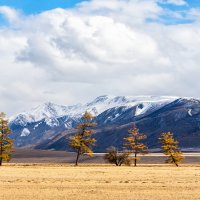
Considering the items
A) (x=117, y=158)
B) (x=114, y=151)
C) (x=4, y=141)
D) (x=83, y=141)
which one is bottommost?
(x=117, y=158)

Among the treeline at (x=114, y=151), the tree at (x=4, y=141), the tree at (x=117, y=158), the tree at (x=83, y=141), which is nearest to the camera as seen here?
the tree at (x=4, y=141)

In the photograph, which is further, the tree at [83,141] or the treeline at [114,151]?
the treeline at [114,151]

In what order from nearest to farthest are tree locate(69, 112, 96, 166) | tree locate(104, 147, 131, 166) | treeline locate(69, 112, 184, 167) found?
tree locate(69, 112, 96, 166) < treeline locate(69, 112, 184, 167) < tree locate(104, 147, 131, 166)

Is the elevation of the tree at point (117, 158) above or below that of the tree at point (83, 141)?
below

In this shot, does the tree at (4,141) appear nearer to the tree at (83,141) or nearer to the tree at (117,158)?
the tree at (83,141)

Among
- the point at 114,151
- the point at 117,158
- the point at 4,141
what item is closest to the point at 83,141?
the point at 114,151

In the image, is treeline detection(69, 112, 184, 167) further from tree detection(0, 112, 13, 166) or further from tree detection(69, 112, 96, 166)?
tree detection(0, 112, 13, 166)

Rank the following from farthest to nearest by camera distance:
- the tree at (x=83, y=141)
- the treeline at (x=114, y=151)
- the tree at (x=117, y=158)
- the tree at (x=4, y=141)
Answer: the tree at (x=117, y=158)
the treeline at (x=114, y=151)
the tree at (x=83, y=141)
the tree at (x=4, y=141)

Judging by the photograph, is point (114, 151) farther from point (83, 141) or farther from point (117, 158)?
point (83, 141)

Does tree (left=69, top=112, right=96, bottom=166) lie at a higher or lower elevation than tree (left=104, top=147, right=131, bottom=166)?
higher

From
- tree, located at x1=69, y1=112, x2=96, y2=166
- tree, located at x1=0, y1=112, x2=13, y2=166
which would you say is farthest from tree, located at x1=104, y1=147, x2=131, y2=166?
tree, located at x1=0, y1=112, x2=13, y2=166

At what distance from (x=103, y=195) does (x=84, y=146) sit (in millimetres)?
60725

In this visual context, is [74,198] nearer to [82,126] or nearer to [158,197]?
[158,197]

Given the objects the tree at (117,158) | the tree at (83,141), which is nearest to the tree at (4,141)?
the tree at (83,141)
